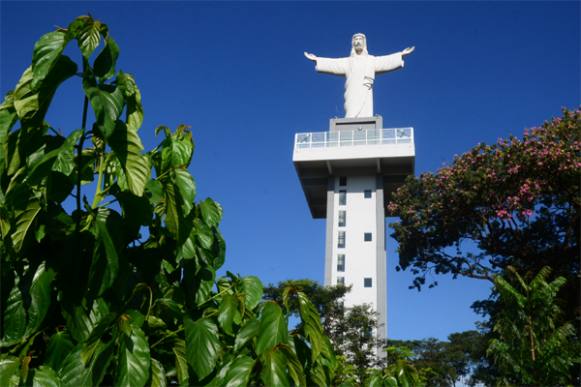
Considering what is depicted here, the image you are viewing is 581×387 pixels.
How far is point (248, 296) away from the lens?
1.92 meters

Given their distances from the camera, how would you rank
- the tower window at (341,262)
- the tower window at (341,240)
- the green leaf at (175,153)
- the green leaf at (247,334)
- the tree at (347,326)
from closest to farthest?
the green leaf at (247,334)
the green leaf at (175,153)
the tree at (347,326)
the tower window at (341,262)
the tower window at (341,240)

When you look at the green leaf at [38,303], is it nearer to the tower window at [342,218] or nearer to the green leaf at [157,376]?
the green leaf at [157,376]

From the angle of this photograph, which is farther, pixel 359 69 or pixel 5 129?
pixel 359 69

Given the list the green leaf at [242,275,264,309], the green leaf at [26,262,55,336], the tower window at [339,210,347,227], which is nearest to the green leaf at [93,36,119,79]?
the green leaf at [26,262,55,336]

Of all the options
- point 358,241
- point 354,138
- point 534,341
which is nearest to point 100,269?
point 534,341

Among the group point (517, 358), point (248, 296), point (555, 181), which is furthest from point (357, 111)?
point (248, 296)

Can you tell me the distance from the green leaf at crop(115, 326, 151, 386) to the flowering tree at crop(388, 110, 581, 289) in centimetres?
1387

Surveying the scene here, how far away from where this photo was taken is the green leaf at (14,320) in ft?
4.66

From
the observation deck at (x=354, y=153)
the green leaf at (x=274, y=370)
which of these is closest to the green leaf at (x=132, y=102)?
the green leaf at (x=274, y=370)

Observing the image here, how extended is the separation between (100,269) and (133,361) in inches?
9.6

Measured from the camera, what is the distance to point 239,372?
1.36 meters

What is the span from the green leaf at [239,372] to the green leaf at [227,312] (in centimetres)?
Result: 21

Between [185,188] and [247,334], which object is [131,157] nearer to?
[185,188]

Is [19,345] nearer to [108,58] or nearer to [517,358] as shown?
[108,58]
